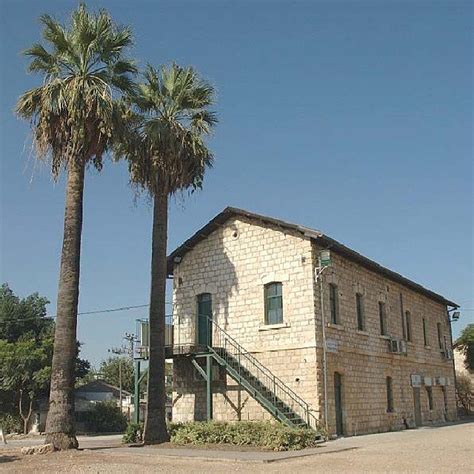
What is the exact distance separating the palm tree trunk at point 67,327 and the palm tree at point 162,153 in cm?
259

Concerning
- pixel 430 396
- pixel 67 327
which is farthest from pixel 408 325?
pixel 67 327

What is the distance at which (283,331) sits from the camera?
22969 millimetres

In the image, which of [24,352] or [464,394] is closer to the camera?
[24,352]

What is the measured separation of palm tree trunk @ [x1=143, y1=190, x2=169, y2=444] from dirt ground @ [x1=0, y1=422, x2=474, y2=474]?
132cm

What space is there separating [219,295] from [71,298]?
789cm

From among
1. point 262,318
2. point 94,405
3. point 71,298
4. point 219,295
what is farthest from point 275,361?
point 94,405

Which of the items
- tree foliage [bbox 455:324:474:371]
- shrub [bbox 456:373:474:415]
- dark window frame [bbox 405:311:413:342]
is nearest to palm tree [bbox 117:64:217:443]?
dark window frame [bbox 405:311:413:342]

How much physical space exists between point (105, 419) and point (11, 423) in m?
5.46

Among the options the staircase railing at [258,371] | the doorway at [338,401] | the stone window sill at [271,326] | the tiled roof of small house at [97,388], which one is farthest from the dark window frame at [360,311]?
the tiled roof of small house at [97,388]

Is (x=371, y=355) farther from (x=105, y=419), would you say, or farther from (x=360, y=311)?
(x=105, y=419)

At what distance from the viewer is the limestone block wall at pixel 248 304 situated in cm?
2247

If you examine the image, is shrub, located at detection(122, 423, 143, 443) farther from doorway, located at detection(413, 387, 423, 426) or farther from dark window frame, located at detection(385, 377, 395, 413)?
doorway, located at detection(413, 387, 423, 426)

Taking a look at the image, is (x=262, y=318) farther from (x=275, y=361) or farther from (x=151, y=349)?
(x=151, y=349)

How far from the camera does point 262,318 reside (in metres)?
23.8
